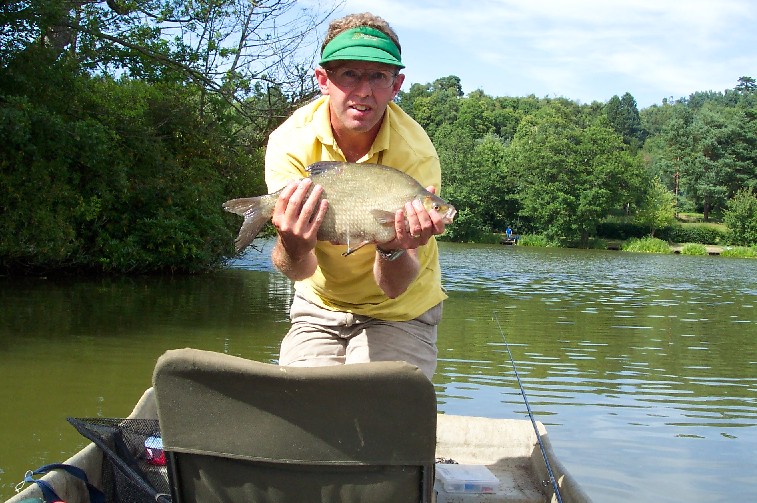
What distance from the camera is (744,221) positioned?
7056cm

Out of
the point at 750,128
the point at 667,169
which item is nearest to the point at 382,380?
the point at 750,128

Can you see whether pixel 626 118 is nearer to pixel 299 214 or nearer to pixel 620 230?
pixel 620 230

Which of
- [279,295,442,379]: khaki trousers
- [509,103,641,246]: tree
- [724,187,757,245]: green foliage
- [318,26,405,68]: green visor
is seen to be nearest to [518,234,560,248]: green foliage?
[509,103,641,246]: tree

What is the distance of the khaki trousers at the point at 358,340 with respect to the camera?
421cm

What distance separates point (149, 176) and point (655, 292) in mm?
15326

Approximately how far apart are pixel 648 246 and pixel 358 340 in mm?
64921

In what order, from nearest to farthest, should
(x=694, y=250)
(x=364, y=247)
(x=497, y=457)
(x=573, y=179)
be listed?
(x=364, y=247) < (x=497, y=457) < (x=694, y=250) < (x=573, y=179)

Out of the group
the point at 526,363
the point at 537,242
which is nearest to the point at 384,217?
the point at 526,363

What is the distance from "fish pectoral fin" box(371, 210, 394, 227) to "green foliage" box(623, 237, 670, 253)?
64571mm

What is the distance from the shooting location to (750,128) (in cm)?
8194

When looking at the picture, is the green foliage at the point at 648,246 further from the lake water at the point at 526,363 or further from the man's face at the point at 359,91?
the man's face at the point at 359,91

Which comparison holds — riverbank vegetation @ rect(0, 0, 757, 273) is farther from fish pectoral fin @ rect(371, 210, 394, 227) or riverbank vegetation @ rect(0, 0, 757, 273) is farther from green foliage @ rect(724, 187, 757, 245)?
green foliage @ rect(724, 187, 757, 245)

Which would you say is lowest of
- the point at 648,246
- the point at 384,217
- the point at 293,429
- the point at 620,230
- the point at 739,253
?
the point at 739,253

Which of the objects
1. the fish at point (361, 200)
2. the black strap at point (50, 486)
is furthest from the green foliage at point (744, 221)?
the black strap at point (50, 486)
